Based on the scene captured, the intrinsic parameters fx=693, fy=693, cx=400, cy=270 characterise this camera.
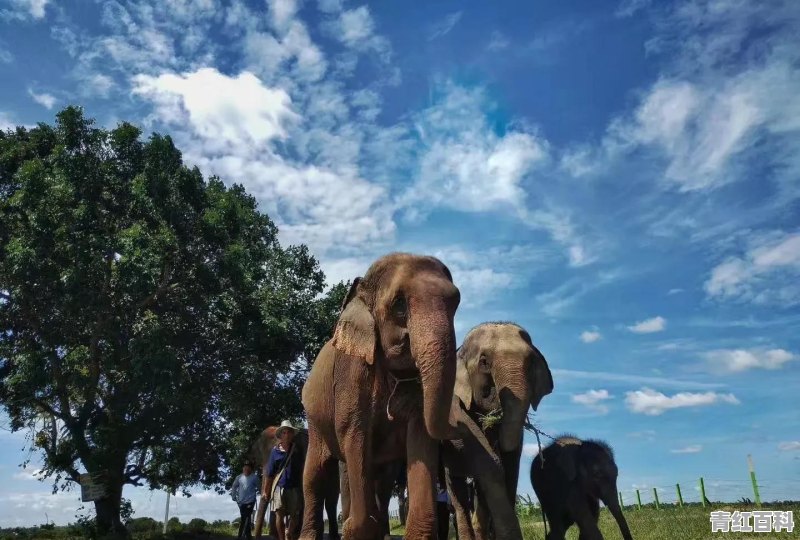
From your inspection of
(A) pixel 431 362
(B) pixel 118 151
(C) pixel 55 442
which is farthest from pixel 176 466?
(A) pixel 431 362

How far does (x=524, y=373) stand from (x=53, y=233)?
1503cm

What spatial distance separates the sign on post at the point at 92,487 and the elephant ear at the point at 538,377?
1505 cm

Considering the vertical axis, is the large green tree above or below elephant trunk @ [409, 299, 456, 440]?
above

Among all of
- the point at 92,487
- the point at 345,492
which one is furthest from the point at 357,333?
the point at 92,487

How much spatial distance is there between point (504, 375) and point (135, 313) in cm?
1456

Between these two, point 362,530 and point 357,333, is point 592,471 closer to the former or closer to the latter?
point 362,530

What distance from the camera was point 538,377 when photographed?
9.35 metres

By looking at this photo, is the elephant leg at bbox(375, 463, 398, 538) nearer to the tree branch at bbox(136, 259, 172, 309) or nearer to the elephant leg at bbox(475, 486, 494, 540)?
the elephant leg at bbox(475, 486, 494, 540)

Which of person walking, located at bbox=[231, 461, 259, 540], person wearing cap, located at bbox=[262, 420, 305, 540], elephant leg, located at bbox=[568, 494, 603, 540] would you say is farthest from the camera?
person walking, located at bbox=[231, 461, 259, 540]

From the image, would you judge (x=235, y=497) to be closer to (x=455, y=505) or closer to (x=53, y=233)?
(x=455, y=505)

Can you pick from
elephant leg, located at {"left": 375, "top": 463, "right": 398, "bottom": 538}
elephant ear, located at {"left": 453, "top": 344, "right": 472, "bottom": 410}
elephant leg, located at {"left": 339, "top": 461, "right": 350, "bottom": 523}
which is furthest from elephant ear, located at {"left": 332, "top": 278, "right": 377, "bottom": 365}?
elephant ear, located at {"left": 453, "top": 344, "right": 472, "bottom": 410}

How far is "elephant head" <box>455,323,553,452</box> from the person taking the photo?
8492 millimetres

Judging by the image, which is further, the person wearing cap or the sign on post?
the sign on post

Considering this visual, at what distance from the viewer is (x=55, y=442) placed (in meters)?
21.0
